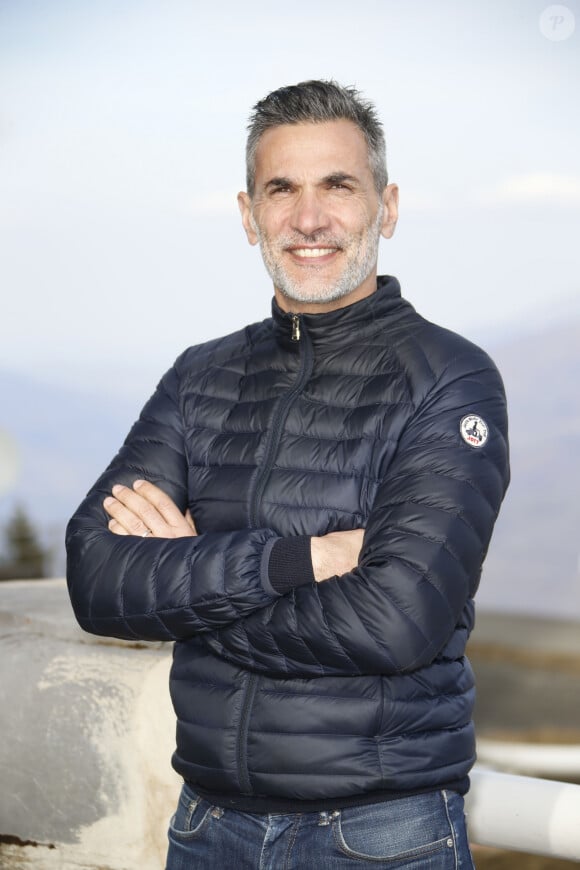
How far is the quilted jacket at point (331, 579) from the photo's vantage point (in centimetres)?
143

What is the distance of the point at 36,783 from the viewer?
226 cm

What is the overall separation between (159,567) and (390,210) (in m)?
0.73

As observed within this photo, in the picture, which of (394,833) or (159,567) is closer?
(394,833)

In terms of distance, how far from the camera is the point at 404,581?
1.42m

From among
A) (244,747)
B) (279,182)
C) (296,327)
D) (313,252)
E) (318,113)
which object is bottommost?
(244,747)

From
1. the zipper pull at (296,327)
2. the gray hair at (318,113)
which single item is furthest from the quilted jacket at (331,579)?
the gray hair at (318,113)

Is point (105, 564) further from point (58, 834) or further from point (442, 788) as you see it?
point (58, 834)

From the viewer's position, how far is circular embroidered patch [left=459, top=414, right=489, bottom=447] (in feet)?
4.99

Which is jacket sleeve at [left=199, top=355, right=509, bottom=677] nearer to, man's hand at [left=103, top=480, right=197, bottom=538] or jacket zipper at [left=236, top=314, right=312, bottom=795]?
jacket zipper at [left=236, top=314, right=312, bottom=795]

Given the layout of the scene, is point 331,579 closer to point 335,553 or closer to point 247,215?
point 335,553

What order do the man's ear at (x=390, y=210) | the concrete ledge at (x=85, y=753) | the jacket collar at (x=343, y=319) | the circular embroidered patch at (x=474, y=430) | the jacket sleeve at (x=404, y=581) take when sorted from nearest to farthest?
the jacket sleeve at (x=404, y=581)
the circular embroidered patch at (x=474, y=430)
the jacket collar at (x=343, y=319)
the man's ear at (x=390, y=210)
the concrete ledge at (x=85, y=753)

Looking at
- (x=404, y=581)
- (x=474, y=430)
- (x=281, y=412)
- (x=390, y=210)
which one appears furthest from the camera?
(x=390, y=210)

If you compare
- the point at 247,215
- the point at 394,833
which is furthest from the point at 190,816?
the point at 247,215

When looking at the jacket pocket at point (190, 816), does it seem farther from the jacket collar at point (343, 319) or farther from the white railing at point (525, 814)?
the jacket collar at point (343, 319)
